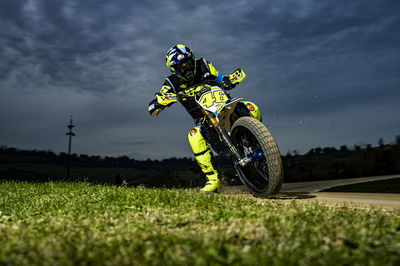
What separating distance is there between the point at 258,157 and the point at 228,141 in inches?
25.0

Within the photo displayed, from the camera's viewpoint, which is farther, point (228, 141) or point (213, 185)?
point (213, 185)

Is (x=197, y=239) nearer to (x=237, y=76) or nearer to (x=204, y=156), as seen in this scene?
(x=204, y=156)

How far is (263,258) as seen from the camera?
206cm

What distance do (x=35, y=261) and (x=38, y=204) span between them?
3284mm

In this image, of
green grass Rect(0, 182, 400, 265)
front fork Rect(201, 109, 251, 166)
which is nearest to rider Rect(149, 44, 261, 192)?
front fork Rect(201, 109, 251, 166)

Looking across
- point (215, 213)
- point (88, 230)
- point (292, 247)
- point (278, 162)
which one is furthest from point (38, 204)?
point (292, 247)

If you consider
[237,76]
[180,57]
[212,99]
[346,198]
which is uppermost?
[180,57]

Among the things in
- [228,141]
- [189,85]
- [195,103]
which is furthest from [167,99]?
[228,141]

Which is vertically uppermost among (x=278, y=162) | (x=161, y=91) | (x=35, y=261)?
(x=161, y=91)

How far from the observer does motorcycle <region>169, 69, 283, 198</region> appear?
5762 mm

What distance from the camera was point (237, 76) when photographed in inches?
284

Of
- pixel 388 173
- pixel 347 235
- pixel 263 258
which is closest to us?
pixel 263 258

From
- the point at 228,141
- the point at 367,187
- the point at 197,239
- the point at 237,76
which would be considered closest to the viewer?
the point at 197,239

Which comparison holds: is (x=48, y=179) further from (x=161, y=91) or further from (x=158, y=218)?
(x=158, y=218)
